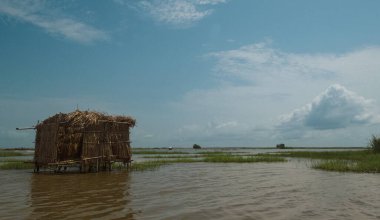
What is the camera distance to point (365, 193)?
40.0 feet

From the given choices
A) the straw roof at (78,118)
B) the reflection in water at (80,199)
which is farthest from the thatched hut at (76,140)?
the reflection in water at (80,199)

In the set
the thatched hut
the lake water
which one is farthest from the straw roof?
the lake water

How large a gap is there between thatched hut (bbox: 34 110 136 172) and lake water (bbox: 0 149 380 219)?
295 cm

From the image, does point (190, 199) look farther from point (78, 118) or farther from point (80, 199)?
point (78, 118)

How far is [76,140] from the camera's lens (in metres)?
20.1

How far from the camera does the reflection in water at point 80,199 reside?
8.84 metres

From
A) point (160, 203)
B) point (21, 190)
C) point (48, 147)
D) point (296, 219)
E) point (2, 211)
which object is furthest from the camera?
point (48, 147)

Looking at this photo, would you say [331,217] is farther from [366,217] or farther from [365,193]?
[365,193]

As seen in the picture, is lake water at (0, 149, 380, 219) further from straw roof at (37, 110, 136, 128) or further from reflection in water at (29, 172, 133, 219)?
straw roof at (37, 110, 136, 128)

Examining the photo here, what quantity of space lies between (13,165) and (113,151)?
6.43 meters

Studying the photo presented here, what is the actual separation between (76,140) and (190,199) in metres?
10.9

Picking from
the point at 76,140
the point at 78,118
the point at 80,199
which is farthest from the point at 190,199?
the point at 76,140

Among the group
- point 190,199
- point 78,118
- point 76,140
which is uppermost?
point 78,118

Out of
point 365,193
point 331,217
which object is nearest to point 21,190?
point 331,217
